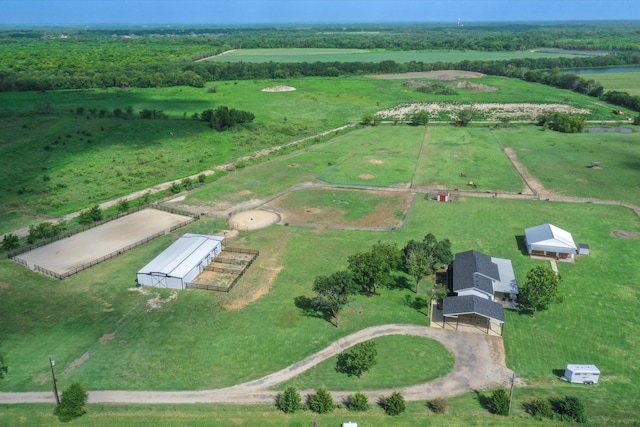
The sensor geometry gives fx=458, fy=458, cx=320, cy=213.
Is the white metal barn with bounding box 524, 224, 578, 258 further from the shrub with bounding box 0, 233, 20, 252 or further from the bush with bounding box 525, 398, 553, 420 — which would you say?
the shrub with bounding box 0, 233, 20, 252

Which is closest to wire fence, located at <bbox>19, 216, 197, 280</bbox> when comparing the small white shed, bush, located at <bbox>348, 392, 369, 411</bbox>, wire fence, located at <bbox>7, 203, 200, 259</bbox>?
wire fence, located at <bbox>7, 203, 200, 259</bbox>

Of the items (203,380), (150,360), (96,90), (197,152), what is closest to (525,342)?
(203,380)

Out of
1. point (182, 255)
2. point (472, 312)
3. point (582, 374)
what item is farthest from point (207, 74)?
point (582, 374)

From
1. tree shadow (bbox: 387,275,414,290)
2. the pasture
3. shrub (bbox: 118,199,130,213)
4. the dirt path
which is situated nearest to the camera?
the dirt path

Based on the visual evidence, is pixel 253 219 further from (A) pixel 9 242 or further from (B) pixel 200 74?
(B) pixel 200 74

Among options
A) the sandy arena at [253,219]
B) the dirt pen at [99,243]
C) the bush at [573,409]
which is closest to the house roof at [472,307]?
the bush at [573,409]

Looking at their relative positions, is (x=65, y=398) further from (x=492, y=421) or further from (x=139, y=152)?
(x=139, y=152)
